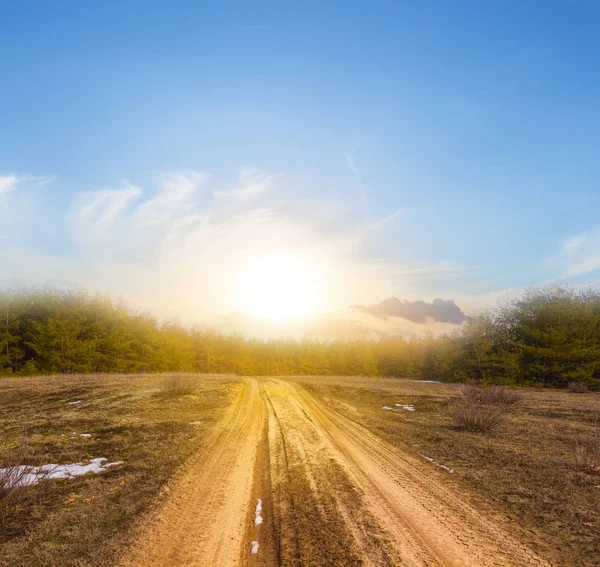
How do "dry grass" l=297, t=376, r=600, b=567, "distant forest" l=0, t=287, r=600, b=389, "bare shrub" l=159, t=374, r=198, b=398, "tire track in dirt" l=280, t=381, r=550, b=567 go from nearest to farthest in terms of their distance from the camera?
"tire track in dirt" l=280, t=381, r=550, b=567 → "dry grass" l=297, t=376, r=600, b=567 → "bare shrub" l=159, t=374, r=198, b=398 → "distant forest" l=0, t=287, r=600, b=389

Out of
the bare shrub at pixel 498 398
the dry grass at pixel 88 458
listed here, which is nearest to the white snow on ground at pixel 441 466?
the dry grass at pixel 88 458

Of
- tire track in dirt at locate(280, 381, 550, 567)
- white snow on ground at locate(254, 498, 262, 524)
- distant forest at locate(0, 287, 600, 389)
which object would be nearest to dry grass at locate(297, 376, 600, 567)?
tire track in dirt at locate(280, 381, 550, 567)

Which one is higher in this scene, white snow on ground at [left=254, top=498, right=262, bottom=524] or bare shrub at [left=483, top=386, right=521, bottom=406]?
white snow on ground at [left=254, top=498, right=262, bottom=524]

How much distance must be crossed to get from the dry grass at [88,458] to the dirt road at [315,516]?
0.55 metres

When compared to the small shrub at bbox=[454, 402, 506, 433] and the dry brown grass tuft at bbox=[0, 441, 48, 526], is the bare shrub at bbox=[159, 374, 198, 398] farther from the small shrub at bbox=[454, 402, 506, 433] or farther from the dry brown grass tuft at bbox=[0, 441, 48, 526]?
the small shrub at bbox=[454, 402, 506, 433]

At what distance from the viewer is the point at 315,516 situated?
18.1 ft

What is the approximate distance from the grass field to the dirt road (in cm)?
6

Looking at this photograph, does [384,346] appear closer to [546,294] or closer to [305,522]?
[546,294]

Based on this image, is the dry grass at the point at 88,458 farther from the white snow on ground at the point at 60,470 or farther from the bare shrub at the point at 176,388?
the bare shrub at the point at 176,388

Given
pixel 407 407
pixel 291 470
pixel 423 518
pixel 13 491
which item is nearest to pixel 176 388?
pixel 291 470

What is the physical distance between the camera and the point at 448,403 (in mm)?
17656

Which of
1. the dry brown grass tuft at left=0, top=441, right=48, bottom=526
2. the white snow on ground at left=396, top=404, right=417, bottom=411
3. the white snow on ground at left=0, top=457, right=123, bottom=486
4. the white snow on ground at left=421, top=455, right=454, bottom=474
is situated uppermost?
the dry brown grass tuft at left=0, top=441, right=48, bottom=526

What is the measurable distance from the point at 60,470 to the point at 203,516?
→ 171 inches

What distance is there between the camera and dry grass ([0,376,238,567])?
4734mm
